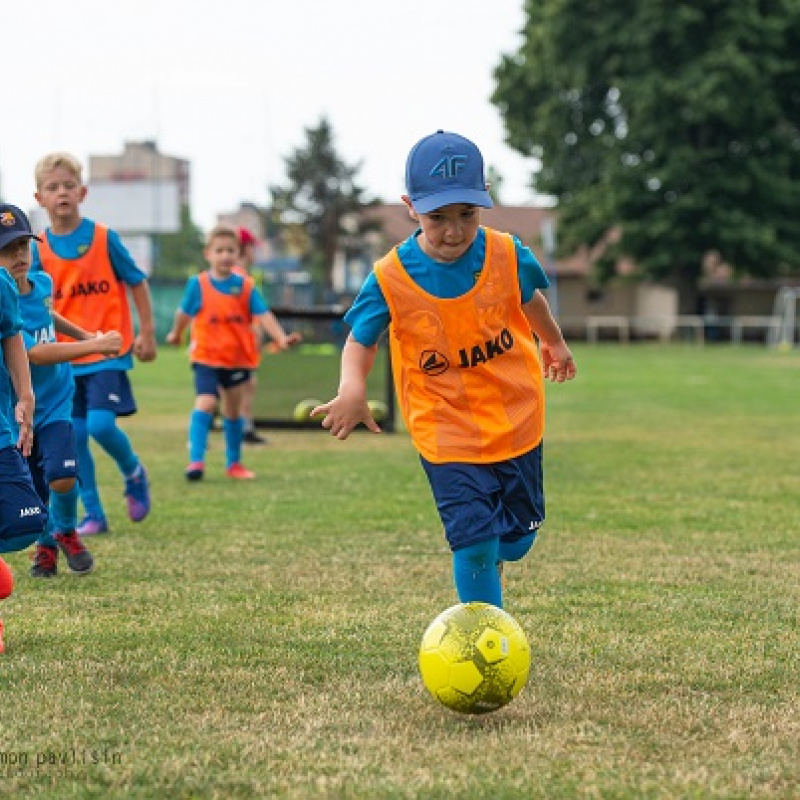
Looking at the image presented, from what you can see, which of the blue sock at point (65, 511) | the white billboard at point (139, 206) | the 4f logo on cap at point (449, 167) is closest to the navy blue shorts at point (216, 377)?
the blue sock at point (65, 511)

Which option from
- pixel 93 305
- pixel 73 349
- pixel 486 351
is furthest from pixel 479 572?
pixel 93 305

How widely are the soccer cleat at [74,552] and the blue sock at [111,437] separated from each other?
4.76ft

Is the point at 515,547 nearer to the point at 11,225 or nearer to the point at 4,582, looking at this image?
the point at 4,582

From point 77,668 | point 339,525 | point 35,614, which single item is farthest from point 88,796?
point 339,525

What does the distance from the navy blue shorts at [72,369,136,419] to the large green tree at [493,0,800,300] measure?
4044 centimetres

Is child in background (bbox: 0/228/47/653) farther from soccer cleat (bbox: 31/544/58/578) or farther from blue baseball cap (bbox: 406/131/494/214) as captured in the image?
blue baseball cap (bbox: 406/131/494/214)

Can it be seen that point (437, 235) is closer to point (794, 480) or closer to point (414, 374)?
point (414, 374)

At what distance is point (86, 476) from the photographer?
863 centimetres

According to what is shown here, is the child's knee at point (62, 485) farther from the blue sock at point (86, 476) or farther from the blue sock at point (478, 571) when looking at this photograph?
the blue sock at point (478, 571)

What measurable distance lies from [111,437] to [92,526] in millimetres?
527

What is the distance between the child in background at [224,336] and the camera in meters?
11.8

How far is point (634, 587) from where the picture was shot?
679 cm

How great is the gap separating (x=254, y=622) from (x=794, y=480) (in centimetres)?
636

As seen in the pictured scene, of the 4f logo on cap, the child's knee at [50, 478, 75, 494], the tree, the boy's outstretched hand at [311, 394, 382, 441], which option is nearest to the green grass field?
the child's knee at [50, 478, 75, 494]
